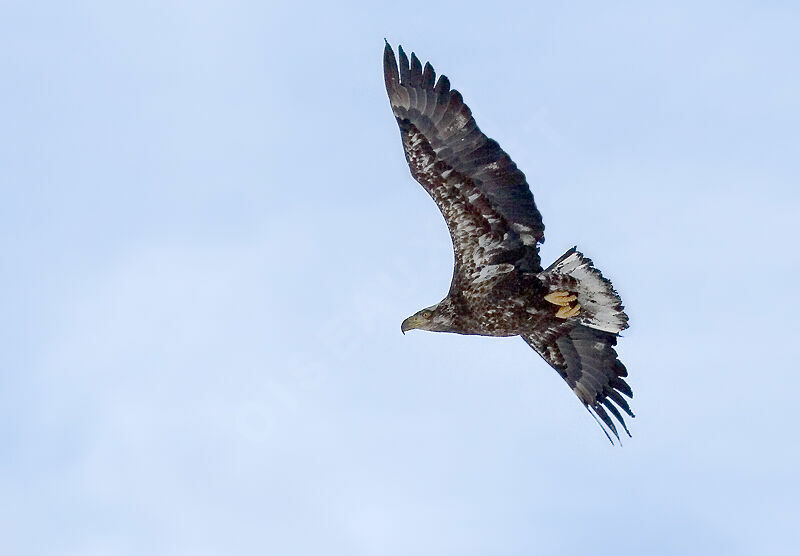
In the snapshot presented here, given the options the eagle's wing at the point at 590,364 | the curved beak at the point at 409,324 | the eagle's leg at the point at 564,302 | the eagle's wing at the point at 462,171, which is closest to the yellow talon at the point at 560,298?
the eagle's leg at the point at 564,302

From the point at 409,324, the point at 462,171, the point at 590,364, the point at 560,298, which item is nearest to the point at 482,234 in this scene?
the point at 462,171

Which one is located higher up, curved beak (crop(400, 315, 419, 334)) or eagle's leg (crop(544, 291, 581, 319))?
curved beak (crop(400, 315, 419, 334))

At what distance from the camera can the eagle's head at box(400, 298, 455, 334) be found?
18859mm

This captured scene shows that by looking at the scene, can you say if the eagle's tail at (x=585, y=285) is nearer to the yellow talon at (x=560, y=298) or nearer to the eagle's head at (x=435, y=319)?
the yellow talon at (x=560, y=298)

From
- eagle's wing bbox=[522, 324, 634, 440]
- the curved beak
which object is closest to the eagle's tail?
eagle's wing bbox=[522, 324, 634, 440]

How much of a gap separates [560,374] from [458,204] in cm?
367

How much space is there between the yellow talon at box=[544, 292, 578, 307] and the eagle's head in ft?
4.78

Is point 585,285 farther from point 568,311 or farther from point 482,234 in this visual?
point 482,234

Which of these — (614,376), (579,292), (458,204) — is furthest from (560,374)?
(458,204)

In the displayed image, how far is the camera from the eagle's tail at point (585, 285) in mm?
18281

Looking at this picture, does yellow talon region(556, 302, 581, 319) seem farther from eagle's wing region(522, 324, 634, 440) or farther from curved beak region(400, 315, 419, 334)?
curved beak region(400, 315, 419, 334)

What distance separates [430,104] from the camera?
17.7 metres

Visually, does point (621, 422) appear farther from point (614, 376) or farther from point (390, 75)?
point (390, 75)

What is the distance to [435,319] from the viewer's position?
62.2 feet
